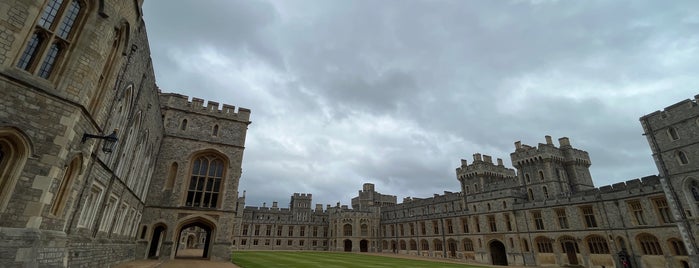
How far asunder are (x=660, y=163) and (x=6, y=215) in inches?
1358

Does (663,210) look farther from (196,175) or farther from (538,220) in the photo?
(196,175)

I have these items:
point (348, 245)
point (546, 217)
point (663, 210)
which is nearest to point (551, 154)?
point (546, 217)

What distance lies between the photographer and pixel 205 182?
72.3 ft

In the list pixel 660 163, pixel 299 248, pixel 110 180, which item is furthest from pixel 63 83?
pixel 299 248

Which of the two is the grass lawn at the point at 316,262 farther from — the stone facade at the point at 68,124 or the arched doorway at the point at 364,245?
the arched doorway at the point at 364,245

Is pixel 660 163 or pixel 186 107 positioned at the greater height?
pixel 186 107

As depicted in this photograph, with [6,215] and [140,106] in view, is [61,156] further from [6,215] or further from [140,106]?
[140,106]

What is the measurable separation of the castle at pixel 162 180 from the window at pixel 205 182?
0.09 m

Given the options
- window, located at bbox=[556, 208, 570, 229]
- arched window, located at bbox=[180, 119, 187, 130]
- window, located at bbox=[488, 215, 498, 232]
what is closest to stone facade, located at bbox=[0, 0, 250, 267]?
arched window, located at bbox=[180, 119, 187, 130]

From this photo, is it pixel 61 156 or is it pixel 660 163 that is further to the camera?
pixel 660 163

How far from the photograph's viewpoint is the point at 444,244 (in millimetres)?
45281

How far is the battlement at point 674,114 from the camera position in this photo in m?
21.9

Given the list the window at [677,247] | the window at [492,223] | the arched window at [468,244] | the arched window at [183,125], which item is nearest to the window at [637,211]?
the window at [677,247]

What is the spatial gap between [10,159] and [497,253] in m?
43.8
